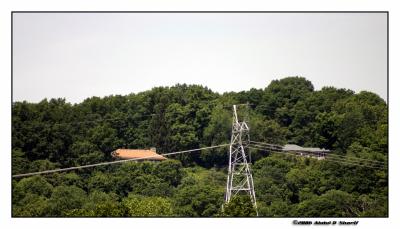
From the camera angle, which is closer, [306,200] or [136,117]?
[306,200]

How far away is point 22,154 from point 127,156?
4.58 m

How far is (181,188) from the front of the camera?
35531 mm

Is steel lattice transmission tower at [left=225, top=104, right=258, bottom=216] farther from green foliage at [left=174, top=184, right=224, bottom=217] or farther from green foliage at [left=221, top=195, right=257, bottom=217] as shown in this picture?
green foliage at [left=221, top=195, right=257, bottom=217]

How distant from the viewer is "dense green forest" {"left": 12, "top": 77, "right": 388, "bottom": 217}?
31.7 meters

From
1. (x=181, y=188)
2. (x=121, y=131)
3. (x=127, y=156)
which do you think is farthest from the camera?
(x=121, y=131)

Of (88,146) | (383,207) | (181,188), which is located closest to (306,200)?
(383,207)

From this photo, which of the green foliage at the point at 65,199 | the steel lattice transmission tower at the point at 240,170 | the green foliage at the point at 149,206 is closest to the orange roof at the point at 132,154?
the steel lattice transmission tower at the point at 240,170

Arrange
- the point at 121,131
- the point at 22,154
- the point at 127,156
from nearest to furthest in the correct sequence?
the point at 22,154, the point at 127,156, the point at 121,131

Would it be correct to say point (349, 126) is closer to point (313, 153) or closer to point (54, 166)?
point (313, 153)

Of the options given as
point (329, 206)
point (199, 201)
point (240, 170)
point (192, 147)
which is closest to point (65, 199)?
point (199, 201)

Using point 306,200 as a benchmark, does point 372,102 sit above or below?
above

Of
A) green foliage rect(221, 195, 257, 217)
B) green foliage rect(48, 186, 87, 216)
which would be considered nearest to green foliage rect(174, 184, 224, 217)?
green foliage rect(48, 186, 87, 216)

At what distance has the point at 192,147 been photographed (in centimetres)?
4291

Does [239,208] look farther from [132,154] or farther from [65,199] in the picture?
[132,154]
